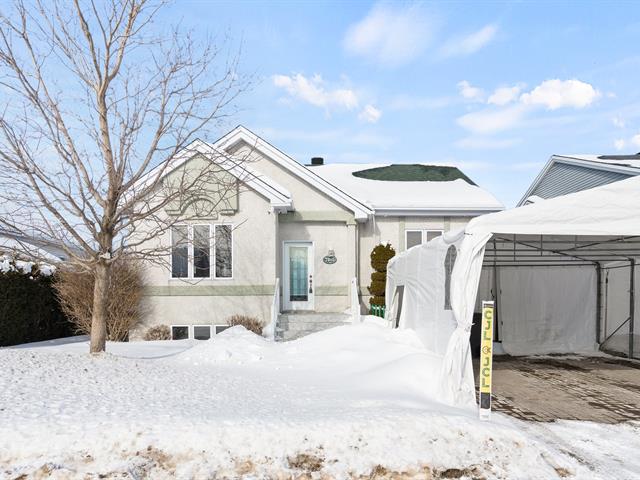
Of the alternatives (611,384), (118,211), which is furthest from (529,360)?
(118,211)

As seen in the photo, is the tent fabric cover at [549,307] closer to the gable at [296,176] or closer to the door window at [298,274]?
the gable at [296,176]

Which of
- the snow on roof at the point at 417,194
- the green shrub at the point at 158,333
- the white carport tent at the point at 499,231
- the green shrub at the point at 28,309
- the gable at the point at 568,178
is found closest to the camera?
the white carport tent at the point at 499,231

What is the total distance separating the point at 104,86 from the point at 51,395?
19.4 feet

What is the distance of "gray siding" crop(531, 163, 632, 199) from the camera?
19.6m

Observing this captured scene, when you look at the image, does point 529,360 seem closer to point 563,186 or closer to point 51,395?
point 51,395

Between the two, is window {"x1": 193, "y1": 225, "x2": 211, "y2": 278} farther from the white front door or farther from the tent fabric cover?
the tent fabric cover

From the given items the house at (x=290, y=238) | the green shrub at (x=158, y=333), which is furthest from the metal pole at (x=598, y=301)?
the green shrub at (x=158, y=333)

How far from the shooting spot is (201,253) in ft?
45.4

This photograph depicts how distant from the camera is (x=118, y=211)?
9.28 m

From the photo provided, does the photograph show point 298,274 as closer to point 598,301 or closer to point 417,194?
point 417,194

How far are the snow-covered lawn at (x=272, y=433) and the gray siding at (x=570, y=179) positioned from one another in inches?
616

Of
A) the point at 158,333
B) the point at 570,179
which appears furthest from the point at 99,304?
the point at 570,179

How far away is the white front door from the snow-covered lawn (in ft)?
23.9

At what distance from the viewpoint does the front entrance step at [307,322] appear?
13.1m
